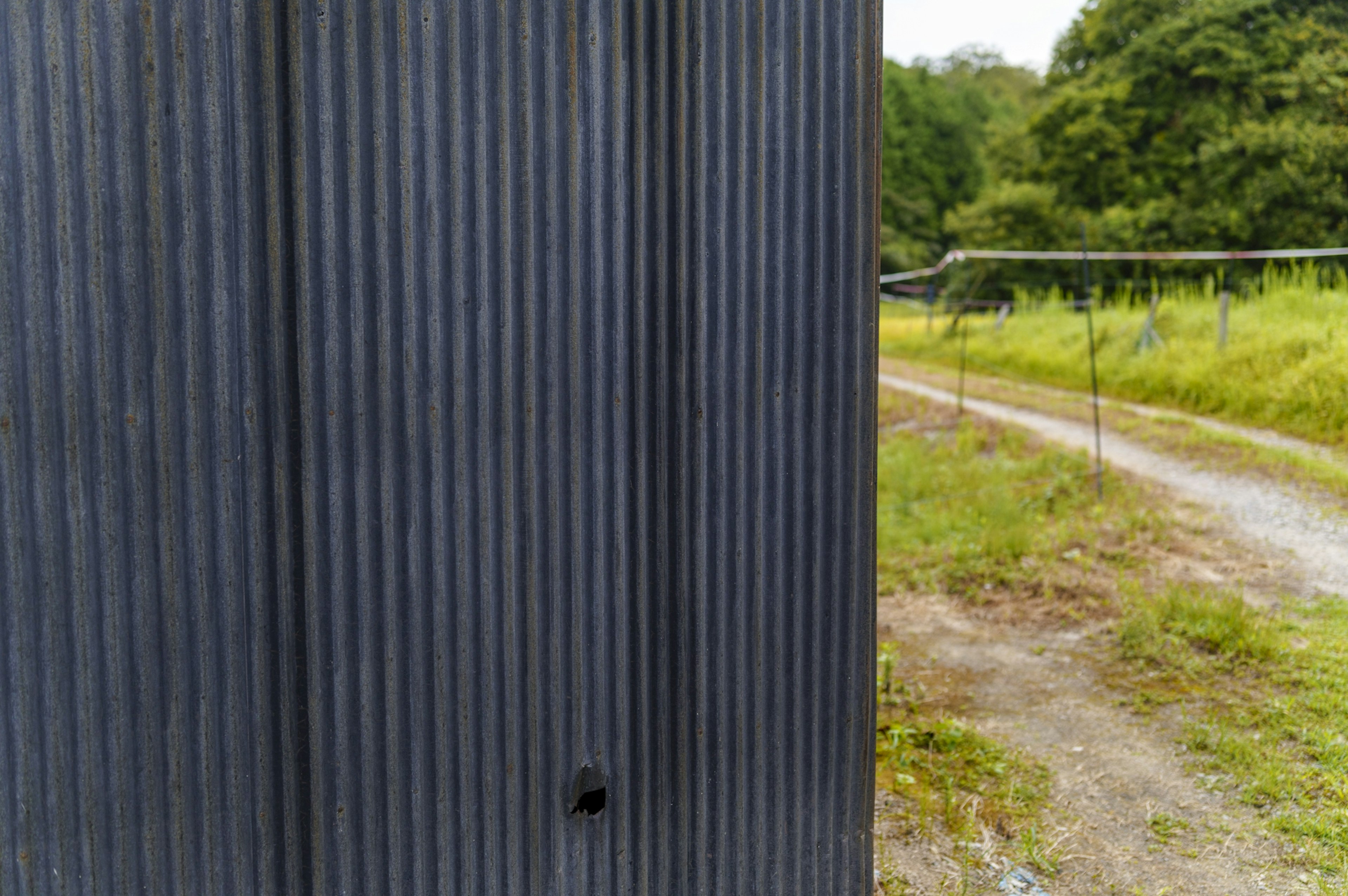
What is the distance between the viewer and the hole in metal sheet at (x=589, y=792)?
95.3 inches

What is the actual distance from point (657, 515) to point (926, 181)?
5743 centimetres

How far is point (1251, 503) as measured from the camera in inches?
346

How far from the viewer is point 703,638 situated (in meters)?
2.52

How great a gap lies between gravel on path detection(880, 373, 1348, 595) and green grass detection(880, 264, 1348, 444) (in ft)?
6.28

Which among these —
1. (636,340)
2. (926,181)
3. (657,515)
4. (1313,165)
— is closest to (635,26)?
(636,340)

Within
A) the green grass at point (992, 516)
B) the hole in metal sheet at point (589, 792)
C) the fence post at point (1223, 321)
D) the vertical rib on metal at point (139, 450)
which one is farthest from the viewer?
the fence post at point (1223, 321)

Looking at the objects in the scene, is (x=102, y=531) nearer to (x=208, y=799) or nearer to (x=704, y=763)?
(x=208, y=799)

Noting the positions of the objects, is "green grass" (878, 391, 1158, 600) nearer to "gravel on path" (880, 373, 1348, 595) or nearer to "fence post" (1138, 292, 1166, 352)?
"gravel on path" (880, 373, 1348, 595)

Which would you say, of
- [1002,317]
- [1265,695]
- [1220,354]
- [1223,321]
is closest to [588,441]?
[1265,695]

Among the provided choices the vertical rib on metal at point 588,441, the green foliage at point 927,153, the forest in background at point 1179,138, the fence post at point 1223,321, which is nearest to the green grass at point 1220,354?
the fence post at point 1223,321

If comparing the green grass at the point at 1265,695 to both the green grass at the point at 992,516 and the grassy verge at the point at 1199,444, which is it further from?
the grassy verge at the point at 1199,444

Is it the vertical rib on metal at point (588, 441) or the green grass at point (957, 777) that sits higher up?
the vertical rib on metal at point (588, 441)

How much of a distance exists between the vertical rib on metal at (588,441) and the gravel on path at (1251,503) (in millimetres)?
5792

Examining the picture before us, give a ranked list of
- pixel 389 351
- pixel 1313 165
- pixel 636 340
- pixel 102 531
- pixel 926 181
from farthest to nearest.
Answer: pixel 926 181 < pixel 1313 165 < pixel 636 340 < pixel 389 351 < pixel 102 531
